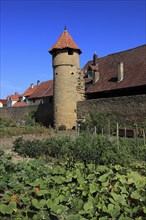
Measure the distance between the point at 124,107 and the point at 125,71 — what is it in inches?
206

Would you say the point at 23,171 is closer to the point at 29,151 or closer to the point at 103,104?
the point at 29,151

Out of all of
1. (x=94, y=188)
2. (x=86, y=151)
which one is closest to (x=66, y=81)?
(x=86, y=151)

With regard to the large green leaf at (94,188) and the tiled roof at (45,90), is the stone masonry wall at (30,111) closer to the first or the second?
the tiled roof at (45,90)

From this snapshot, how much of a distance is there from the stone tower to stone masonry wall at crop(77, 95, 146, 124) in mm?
1906

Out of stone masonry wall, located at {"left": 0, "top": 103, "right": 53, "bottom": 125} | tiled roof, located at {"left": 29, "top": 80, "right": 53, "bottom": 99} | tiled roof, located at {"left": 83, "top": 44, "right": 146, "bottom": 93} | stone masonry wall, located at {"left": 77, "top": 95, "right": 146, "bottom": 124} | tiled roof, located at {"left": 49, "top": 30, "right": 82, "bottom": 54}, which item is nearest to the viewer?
stone masonry wall, located at {"left": 77, "top": 95, "right": 146, "bottom": 124}

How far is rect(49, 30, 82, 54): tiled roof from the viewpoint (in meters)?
27.3

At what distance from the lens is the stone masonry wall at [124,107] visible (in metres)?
21.4

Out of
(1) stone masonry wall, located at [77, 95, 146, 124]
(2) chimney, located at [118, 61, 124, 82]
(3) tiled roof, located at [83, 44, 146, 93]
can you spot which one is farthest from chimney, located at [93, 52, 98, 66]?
(1) stone masonry wall, located at [77, 95, 146, 124]

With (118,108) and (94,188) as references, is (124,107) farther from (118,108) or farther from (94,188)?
(94,188)

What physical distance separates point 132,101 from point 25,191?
702 inches

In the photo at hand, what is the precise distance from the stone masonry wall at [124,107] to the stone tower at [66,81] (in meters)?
1.91

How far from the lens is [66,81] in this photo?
27.1m

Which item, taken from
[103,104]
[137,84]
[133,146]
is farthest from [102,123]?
[133,146]

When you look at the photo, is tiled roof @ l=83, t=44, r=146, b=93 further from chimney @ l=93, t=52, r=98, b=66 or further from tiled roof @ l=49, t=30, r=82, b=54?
tiled roof @ l=49, t=30, r=82, b=54
